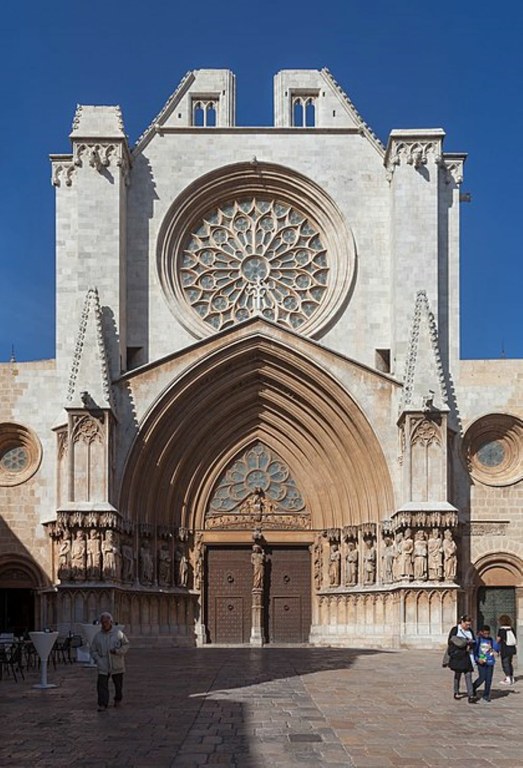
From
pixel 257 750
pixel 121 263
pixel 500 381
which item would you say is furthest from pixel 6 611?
pixel 257 750

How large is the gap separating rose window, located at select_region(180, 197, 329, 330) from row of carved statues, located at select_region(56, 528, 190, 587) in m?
6.52

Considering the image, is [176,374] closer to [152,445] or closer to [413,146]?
[152,445]

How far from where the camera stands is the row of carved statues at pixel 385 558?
83.7 ft

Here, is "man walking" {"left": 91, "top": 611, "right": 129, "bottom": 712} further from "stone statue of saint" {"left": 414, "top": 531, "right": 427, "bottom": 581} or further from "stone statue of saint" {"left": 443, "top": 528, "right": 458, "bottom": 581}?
"stone statue of saint" {"left": 443, "top": 528, "right": 458, "bottom": 581}

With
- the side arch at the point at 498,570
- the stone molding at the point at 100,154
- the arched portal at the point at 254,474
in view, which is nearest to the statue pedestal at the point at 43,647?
the arched portal at the point at 254,474

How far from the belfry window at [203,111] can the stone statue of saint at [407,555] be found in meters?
12.6

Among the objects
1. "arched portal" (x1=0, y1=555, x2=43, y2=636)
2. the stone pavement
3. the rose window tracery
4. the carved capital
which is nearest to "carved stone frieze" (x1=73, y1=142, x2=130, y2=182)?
the carved capital

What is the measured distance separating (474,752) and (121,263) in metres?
19.8

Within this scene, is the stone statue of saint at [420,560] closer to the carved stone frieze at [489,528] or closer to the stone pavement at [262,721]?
the carved stone frieze at [489,528]

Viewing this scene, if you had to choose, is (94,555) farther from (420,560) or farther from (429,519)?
(429,519)

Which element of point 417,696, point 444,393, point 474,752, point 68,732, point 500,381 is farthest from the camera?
point 500,381

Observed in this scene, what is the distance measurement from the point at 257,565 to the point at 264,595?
2.71 ft

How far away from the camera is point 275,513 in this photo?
28.9 meters

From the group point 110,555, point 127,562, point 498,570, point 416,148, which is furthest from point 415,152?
point 110,555
